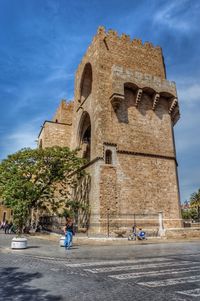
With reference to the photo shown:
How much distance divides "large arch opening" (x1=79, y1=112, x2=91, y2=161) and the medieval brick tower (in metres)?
0.16

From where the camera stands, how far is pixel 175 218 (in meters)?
22.4

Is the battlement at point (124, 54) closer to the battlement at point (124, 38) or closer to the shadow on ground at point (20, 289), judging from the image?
the battlement at point (124, 38)

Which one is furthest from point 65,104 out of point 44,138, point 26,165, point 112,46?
point 26,165

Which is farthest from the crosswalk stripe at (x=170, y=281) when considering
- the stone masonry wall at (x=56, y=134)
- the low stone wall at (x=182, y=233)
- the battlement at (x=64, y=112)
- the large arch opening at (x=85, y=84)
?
the battlement at (x=64, y=112)

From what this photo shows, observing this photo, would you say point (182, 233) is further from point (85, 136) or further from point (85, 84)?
point (85, 84)

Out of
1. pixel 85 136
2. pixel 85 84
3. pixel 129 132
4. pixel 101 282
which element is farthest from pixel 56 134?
pixel 101 282

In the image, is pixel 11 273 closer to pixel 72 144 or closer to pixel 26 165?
pixel 26 165

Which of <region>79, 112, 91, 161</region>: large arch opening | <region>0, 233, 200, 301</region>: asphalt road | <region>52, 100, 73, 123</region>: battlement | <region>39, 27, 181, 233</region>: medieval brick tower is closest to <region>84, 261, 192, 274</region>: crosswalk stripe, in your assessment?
<region>0, 233, 200, 301</region>: asphalt road

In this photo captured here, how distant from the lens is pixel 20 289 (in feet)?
16.2

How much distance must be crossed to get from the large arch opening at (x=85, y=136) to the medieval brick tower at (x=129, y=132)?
0.52 ft

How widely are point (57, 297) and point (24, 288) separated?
0.94 m

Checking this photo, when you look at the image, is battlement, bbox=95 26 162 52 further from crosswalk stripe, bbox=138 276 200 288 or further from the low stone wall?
crosswalk stripe, bbox=138 276 200 288

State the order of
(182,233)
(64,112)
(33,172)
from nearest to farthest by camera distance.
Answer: (182,233) < (33,172) < (64,112)

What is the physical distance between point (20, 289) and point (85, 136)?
25292 millimetres
